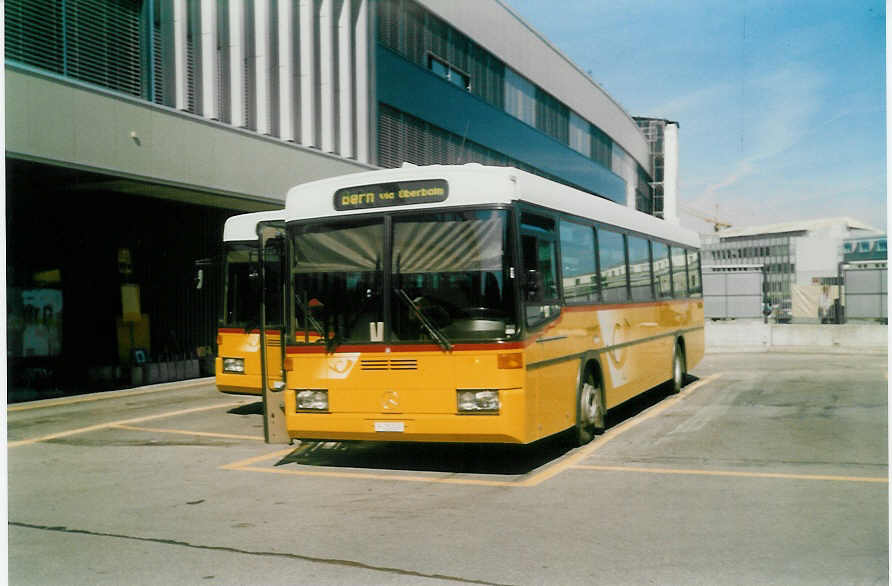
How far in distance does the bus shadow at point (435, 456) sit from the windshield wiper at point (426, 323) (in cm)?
140

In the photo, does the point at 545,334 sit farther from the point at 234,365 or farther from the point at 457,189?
the point at 234,365

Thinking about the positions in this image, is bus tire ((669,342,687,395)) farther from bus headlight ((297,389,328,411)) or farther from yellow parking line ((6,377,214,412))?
yellow parking line ((6,377,214,412))

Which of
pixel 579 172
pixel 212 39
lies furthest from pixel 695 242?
pixel 579 172

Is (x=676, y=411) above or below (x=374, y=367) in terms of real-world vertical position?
below

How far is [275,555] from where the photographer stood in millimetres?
5797

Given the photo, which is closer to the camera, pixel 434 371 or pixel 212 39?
pixel 434 371

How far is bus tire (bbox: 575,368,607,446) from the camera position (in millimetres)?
9930

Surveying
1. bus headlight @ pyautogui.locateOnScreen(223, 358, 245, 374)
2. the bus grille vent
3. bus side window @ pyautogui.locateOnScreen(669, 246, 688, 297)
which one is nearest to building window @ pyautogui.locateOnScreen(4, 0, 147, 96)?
bus headlight @ pyautogui.locateOnScreen(223, 358, 245, 374)

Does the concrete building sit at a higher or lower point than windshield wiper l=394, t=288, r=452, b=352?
higher

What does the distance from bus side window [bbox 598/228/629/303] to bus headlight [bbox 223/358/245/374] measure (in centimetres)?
558

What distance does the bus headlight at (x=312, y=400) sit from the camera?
8727mm

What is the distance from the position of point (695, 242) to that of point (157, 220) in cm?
1291

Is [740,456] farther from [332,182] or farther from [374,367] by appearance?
[332,182]

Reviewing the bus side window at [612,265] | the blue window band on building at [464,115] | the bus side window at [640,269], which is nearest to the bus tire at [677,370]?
the bus side window at [640,269]
